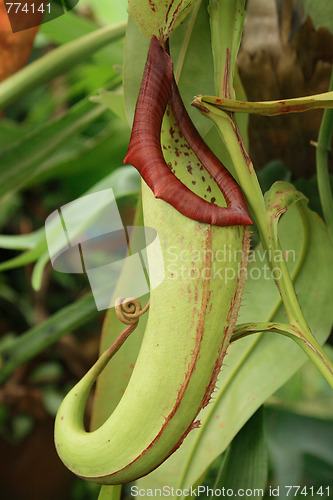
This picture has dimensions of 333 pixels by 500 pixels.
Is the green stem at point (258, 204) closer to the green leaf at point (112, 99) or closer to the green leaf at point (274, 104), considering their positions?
the green leaf at point (274, 104)

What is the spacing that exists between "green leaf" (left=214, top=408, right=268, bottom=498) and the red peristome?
0.88 ft

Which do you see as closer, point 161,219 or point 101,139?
point 161,219

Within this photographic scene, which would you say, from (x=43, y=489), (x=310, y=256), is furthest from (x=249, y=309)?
(x=43, y=489)

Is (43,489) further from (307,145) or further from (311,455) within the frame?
(307,145)

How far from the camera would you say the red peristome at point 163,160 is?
385mm

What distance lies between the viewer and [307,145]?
2.35 ft

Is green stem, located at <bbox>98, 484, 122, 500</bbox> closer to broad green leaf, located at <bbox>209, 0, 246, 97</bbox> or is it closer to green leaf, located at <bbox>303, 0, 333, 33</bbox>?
broad green leaf, located at <bbox>209, 0, 246, 97</bbox>

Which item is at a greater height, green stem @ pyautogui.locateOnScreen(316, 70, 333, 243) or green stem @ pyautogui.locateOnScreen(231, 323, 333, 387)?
green stem @ pyautogui.locateOnScreen(316, 70, 333, 243)

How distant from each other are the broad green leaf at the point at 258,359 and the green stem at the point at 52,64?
1.13 feet

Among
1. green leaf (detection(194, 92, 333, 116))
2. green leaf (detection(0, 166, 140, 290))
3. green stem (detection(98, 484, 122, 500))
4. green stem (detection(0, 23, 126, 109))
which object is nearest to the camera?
green leaf (detection(194, 92, 333, 116))

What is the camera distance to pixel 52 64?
63 cm

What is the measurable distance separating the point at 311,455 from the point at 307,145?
505 mm

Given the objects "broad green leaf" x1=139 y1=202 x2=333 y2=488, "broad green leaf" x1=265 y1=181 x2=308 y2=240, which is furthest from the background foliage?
"broad green leaf" x1=265 y1=181 x2=308 y2=240

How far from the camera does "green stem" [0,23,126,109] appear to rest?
593 mm
